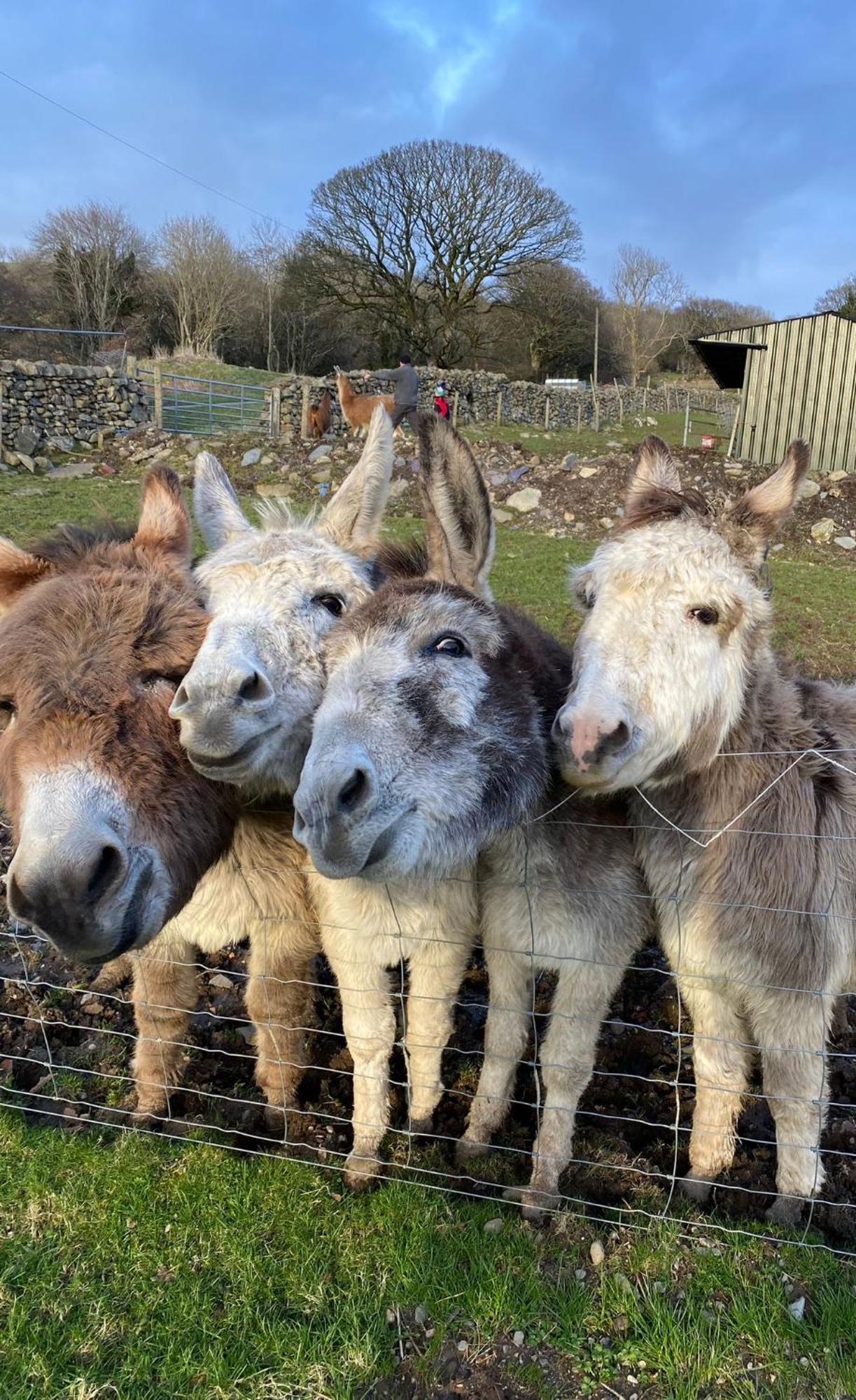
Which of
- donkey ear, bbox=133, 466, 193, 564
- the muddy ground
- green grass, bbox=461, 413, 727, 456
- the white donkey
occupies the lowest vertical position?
the muddy ground

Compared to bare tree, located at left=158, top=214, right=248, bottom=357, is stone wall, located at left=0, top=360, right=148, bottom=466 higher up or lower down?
lower down

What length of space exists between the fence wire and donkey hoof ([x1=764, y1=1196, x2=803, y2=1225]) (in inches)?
1.2

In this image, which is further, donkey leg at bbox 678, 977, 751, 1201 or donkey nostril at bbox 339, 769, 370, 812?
donkey leg at bbox 678, 977, 751, 1201

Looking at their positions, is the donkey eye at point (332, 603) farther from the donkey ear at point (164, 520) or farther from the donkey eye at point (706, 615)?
the donkey eye at point (706, 615)

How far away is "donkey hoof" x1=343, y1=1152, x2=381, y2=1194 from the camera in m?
3.46

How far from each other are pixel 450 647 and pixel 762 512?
1.38 m

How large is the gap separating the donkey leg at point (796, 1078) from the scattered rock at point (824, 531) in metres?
17.8

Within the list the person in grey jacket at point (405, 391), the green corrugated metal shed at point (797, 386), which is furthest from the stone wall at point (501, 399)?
the green corrugated metal shed at point (797, 386)

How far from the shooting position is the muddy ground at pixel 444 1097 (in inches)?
138

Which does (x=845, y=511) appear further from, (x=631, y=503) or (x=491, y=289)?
(x=491, y=289)

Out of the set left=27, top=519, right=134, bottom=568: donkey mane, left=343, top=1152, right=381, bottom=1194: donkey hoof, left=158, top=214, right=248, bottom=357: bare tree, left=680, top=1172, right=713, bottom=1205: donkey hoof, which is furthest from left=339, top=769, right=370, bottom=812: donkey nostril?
left=158, top=214, right=248, bottom=357: bare tree

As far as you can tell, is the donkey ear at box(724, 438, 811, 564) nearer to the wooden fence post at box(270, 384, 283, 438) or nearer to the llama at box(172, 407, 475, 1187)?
the llama at box(172, 407, 475, 1187)

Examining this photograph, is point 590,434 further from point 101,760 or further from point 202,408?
point 101,760

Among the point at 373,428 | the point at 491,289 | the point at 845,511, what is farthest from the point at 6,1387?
the point at 491,289
